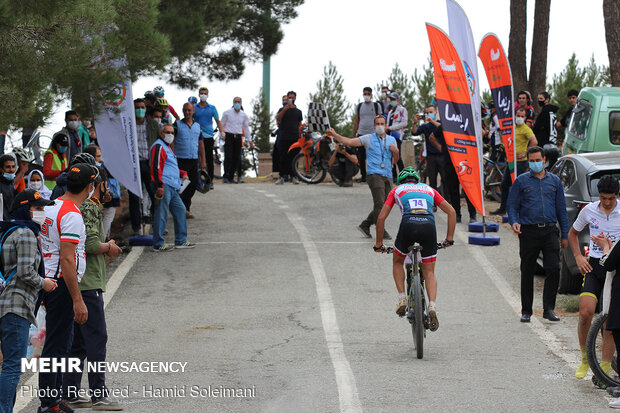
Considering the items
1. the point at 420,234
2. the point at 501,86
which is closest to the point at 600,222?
the point at 420,234

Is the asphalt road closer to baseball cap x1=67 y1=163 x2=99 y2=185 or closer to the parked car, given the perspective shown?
the parked car

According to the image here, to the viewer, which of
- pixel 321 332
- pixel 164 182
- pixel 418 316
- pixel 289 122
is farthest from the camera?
pixel 289 122

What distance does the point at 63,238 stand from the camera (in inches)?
322

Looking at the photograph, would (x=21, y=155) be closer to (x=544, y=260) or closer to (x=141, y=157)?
(x=141, y=157)

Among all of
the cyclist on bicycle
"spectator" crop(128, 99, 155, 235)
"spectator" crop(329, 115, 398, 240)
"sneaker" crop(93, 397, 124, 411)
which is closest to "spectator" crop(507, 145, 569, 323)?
the cyclist on bicycle

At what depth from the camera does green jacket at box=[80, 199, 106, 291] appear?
8.57 meters

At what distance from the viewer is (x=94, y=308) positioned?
8.59 meters

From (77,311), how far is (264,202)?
563 inches

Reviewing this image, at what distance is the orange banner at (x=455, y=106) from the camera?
16.9 metres

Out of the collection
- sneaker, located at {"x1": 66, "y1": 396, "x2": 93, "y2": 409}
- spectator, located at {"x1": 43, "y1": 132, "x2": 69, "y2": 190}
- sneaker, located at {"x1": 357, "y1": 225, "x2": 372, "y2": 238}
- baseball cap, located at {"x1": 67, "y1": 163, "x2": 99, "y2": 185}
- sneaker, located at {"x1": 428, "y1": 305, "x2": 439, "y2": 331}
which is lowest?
sneaker, located at {"x1": 66, "y1": 396, "x2": 93, "y2": 409}

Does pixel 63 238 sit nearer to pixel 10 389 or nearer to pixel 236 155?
pixel 10 389

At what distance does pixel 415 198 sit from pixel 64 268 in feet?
13.7

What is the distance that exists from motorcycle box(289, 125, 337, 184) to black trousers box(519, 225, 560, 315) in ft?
41.3

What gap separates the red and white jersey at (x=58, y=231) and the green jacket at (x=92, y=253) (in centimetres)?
23
